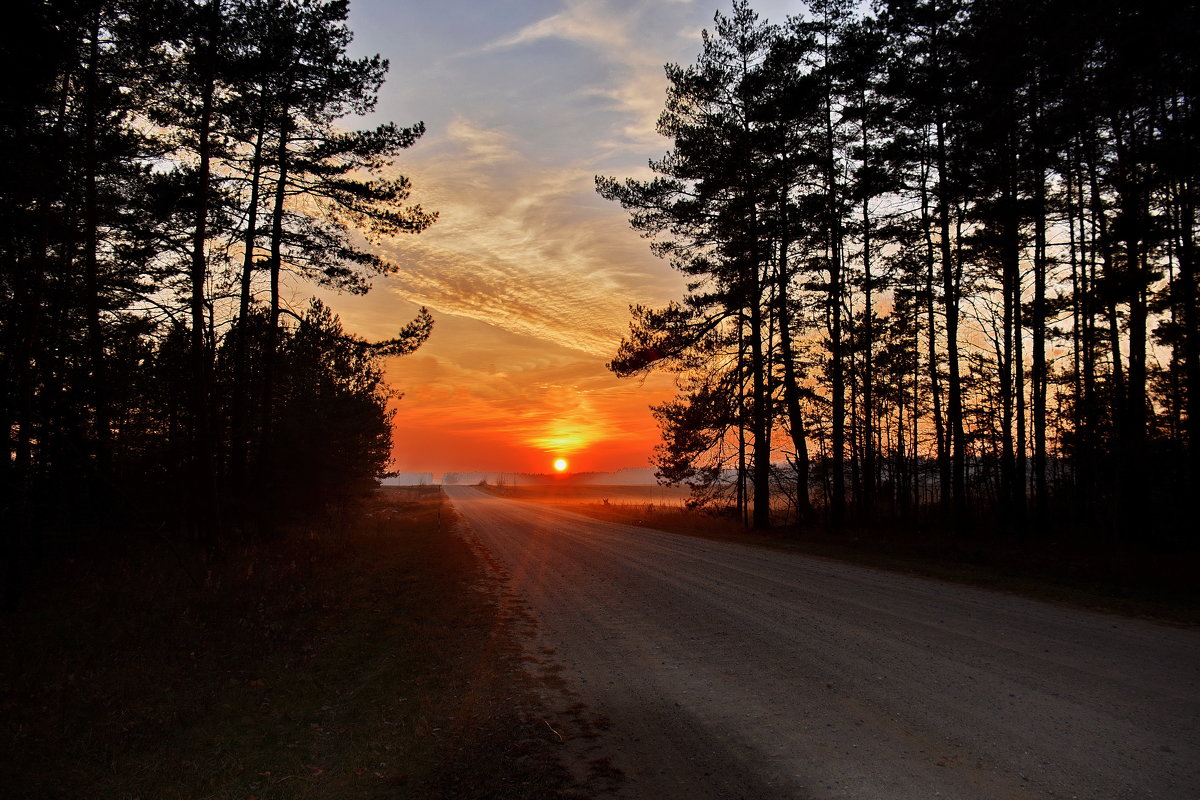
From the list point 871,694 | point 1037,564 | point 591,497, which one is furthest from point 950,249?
point 591,497

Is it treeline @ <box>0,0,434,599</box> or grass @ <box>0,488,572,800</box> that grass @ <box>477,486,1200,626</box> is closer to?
grass @ <box>0,488,572,800</box>

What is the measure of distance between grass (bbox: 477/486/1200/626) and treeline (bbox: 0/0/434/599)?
45.0 feet

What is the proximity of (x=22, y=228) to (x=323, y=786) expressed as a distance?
9.92 m

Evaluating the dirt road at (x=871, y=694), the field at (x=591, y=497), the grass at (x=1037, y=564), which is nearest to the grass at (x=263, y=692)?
the dirt road at (x=871, y=694)

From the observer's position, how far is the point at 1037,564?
529 inches

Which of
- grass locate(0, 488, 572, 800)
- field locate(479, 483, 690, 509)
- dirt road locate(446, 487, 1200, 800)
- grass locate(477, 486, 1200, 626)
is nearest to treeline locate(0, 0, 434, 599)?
grass locate(0, 488, 572, 800)

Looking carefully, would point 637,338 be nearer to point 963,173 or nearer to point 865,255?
point 865,255

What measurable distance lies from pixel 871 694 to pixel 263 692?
6.12m

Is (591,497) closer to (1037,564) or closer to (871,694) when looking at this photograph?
(1037,564)

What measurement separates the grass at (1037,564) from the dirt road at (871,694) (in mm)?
1319

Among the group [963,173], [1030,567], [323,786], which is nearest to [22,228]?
[323,786]

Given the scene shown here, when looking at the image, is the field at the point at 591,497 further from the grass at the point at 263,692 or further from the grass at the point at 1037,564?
the grass at the point at 263,692

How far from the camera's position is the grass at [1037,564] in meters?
9.87

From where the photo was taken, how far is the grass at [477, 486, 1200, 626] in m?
9.87
